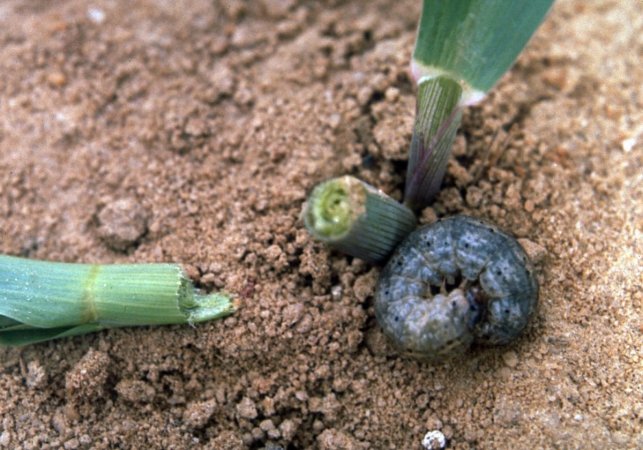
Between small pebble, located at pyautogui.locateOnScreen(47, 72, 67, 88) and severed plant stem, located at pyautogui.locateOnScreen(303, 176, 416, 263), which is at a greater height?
severed plant stem, located at pyautogui.locateOnScreen(303, 176, 416, 263)

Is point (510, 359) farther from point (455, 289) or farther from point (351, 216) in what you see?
point (351, 216)

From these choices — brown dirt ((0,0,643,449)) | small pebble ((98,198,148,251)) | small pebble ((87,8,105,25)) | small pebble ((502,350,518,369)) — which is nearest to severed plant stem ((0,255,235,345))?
brown dirt ((0,0,643,449))

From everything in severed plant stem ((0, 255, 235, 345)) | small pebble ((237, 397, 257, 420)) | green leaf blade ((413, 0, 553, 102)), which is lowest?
small pebble ((237, 397, 257, 420))

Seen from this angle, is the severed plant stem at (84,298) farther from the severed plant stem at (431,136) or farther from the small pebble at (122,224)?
the severed plant stem at (431,136)

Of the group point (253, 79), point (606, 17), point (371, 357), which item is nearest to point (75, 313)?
point (371, 357)

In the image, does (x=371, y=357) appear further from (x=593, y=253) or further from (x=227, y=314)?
(x=593, y=253)

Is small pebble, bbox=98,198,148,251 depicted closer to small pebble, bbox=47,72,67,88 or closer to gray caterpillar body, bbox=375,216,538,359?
small pebble, bbox=47,72,67,88

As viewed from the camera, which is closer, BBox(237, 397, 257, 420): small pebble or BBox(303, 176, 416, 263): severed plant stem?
BBox(303, 176, 416, 263): severed plant stem

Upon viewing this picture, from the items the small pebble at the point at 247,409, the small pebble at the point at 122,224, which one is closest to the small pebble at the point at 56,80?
the small pebble at the point at 122,224
